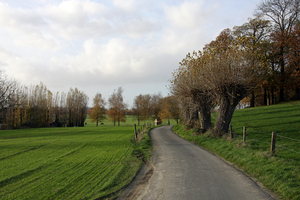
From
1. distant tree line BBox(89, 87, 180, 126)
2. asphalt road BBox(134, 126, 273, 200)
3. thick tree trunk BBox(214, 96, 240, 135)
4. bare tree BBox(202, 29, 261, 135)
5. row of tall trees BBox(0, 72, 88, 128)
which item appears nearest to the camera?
asphalt road BBox(134, 126, 273, 200)

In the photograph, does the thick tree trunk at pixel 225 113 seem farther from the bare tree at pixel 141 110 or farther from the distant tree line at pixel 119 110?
the bare tree at pixel 141 110

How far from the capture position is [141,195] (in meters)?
6.21

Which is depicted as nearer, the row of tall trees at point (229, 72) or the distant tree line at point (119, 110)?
the row of tall trees at point (229, 72)

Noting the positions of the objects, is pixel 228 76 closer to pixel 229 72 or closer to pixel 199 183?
pixel 229 72

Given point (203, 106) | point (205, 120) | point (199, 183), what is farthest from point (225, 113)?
point (199, 183)

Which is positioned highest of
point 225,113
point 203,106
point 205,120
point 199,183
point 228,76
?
point 228,76

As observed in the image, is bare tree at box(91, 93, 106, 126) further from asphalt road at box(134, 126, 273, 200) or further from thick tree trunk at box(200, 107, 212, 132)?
asphalt road at box(134, 126, 273, 200)

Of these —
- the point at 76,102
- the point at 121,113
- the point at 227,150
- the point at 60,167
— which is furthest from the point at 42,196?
the point at 76,102

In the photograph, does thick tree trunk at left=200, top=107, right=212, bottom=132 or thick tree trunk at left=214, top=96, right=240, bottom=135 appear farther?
thick tree trunk at left=200, top=107, right=212, bottom=132

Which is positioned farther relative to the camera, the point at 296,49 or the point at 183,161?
the point at 296,49

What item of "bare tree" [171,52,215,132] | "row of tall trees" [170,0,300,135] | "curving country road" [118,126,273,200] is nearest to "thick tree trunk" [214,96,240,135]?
"row of tall trees" [170,0,300,135]

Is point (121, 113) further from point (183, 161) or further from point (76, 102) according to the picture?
point (183, 161)

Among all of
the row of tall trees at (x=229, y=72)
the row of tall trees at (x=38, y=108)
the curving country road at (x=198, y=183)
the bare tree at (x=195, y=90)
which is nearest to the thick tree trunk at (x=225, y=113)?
the row of tall trees at (x=229, y=72)

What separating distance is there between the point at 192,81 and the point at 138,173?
13.8 metres
